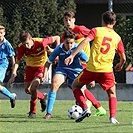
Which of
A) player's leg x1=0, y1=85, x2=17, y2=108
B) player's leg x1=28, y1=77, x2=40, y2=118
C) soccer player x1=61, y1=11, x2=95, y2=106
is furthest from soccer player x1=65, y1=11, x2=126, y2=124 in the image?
player's leg x1=0, y1=85, x2=17, y2=108

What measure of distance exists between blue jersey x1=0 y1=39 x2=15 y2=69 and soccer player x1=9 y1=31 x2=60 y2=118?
0.76 meters

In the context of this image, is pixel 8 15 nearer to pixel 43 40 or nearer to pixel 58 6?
pixel 58 6

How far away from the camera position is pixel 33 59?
12.0 meters

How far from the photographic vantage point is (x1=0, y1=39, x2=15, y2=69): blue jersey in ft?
41.5

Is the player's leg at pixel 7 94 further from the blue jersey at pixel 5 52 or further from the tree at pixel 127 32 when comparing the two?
the tree at pixel 127 32

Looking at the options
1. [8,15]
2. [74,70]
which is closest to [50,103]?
[74,70]

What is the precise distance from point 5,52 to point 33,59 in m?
1.02

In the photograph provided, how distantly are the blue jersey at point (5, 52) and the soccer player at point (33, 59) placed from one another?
0.76 meters

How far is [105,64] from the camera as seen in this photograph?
9898 millimetres

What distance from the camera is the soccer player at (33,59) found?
11438 mm

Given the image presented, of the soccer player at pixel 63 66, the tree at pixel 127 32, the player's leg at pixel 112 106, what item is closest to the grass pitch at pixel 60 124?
the player's leg at pixel 112 106

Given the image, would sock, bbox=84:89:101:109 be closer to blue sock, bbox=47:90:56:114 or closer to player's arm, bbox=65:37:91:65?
blue sock, bbox=47:90:56:114

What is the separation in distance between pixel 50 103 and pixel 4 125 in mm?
1448

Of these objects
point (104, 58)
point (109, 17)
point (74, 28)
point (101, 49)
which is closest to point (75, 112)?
point (104, 58)
